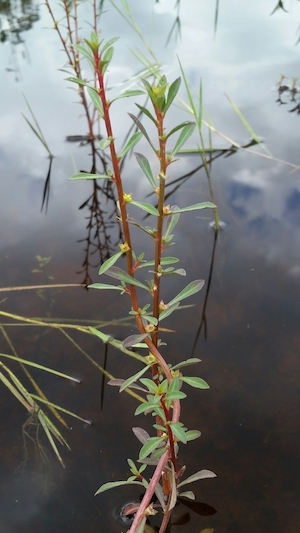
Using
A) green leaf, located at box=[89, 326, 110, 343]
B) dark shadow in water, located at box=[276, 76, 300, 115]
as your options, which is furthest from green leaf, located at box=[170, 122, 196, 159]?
dark shadow in water, located at box=[276, 76, 300, 115]

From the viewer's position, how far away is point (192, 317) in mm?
1717

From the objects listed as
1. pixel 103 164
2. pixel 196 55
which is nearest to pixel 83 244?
pixel 103 164

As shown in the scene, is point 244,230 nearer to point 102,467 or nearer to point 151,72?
point 102,467

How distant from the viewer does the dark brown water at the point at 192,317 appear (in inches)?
50.1

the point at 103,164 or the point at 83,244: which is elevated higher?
A: the point at 103,164

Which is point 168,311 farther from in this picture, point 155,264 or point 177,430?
point 177,430

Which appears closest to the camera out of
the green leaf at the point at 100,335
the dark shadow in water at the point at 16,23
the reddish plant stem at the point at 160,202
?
the reddish plant stem at the point at 160,202

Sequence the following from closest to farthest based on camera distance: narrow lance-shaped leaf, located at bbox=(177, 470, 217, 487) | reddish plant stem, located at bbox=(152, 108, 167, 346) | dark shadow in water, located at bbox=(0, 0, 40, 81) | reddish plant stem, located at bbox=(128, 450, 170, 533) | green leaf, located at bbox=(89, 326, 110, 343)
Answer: reddish plant stem, located at bbox=(152, 108, 167, 346) → reddish plant stem, located at bbox=(128, 450, 170, 533) → narrow lance-shaped leaf, located at bbox=(177, 470, 217, 487) → green leaf, located at bbox=(89, 326, 110, 343) → dark shadow in water, located at bbox=(0, 0, 40, 81)

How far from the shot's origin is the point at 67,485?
4.26 feet

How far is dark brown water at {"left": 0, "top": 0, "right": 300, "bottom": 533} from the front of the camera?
127cm

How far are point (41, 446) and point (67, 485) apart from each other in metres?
0.15

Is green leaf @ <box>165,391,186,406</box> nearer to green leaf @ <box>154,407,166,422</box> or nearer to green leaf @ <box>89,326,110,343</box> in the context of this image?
green leaf @ <box>154,407,166,422</box>

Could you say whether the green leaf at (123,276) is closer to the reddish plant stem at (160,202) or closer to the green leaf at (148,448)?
the reddish plant stem at (160,202)

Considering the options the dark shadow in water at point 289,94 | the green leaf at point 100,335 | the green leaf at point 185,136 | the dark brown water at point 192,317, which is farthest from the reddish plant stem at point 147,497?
the dark shadow in water at point 289,94
